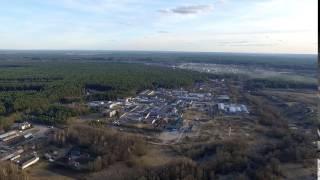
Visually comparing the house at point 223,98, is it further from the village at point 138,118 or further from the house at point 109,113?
the house at point 109,113

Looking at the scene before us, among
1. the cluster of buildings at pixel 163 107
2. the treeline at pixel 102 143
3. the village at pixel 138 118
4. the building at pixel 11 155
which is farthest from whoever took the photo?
the cluster of buildings at pixel 163 107

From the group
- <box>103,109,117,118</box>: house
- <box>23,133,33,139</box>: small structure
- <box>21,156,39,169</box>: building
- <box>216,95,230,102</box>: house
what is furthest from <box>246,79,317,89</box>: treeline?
<box>21,156,39,169</box>: building

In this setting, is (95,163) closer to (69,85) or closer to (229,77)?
(69,85)

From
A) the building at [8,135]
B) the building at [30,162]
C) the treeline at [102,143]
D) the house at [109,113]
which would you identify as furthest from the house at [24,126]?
the building at [30,162]

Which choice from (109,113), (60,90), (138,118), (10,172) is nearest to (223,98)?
(138,118)

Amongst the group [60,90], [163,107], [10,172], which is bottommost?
[163,107]

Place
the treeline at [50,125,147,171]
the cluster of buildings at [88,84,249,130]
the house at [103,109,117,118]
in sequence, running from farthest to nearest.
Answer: the house at [103,109,117,118], the cluster of buildings at [88,84,249,130], the treeline at [50,125,147,171]

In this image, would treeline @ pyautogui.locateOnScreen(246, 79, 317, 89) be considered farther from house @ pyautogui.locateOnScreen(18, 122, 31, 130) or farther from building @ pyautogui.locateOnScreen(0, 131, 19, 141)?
building @ pyautogui.locateOnScreen(0, 131, 19, 141)

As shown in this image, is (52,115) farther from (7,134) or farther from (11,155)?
(11,155)
